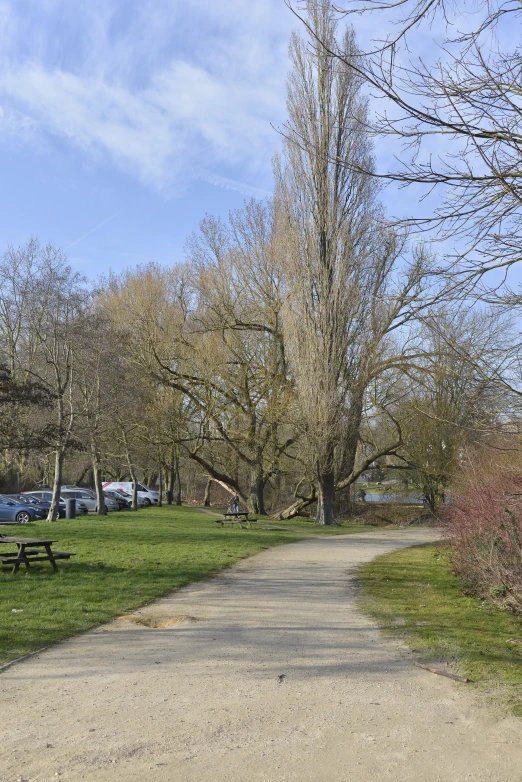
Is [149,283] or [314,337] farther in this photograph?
[149,283]

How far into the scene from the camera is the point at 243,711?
4.85 m

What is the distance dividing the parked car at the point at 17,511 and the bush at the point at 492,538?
22270 mm

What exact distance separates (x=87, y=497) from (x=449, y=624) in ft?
105

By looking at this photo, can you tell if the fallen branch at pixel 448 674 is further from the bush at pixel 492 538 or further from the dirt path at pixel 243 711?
the bush at pixel 492 538

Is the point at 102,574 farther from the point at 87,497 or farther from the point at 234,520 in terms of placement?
the point at 87,497

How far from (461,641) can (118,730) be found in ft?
12.9

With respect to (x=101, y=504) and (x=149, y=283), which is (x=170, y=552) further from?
(x=149, y=283)

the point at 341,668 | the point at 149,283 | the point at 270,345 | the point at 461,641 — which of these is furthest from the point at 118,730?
the point at 149,283

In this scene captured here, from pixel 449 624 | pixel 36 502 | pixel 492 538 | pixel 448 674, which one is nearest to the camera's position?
pixel 448 674

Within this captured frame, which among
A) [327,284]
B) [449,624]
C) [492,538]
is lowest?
[449,624]

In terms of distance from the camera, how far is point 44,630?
7.28m

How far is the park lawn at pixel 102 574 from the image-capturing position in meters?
7.59

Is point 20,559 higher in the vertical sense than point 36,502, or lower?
lower

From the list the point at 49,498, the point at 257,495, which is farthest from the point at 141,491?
the point at 257,495
